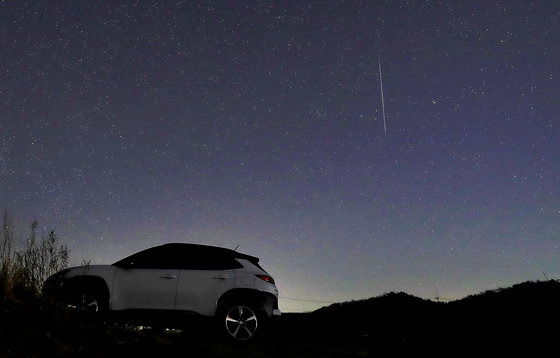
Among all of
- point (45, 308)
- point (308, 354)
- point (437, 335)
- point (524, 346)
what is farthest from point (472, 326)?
point (45, 308)

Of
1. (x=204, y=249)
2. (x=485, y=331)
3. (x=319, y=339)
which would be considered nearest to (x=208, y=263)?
(x=204, y=249)

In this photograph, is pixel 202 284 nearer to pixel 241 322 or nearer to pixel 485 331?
pixel 241 322

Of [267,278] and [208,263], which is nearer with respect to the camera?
[208,263]

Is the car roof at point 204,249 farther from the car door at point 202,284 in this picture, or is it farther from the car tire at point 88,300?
the car tire at point 88,300

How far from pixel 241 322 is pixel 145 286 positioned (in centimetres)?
172

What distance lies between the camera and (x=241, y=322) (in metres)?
8.56

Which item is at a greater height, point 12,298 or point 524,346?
point 12,298

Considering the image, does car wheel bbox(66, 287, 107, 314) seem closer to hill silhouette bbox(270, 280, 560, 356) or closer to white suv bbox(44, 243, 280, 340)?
white suv bbox(44, 243, 280, 340)

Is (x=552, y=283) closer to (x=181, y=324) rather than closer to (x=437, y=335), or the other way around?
(x=437, y=335)

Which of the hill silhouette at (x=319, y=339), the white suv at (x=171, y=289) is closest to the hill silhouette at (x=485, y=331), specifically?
the hill silhouette at (x=319, y=339)

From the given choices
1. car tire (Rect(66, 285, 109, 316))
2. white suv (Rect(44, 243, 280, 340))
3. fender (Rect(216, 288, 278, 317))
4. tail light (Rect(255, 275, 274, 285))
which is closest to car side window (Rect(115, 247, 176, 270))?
white suv (Rect(44, 243, 280, 340))

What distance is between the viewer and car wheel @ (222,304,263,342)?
27.9 feet

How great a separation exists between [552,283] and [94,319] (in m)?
10.4

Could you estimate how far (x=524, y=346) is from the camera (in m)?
6.79
